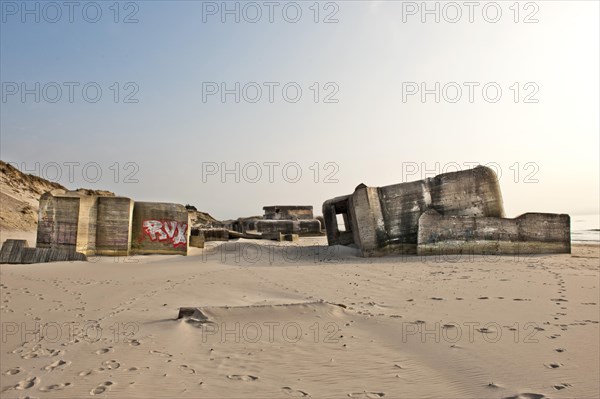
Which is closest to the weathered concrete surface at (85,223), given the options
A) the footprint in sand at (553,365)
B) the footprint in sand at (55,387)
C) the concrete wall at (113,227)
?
the concrete wall at (113,227)

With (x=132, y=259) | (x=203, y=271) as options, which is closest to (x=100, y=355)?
(x=203, y=271)

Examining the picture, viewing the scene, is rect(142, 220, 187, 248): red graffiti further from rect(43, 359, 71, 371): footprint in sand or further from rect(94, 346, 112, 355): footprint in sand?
rect(43, 359, 71, 371): footprint in sand

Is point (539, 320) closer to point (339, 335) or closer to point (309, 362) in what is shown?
point (339, 335)

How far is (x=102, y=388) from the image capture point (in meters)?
2.59

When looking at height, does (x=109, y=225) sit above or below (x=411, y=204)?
below

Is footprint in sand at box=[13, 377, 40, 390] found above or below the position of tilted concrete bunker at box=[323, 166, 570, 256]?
below

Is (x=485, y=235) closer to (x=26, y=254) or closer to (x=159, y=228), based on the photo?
(x=159, y=228)

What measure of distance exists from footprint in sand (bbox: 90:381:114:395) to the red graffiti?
11.3 m

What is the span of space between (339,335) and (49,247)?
11.6 m

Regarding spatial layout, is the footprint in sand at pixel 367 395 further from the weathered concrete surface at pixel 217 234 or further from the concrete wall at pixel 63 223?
the weathered concrete surface at pixel 217 234

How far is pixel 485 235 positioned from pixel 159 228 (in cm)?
1069

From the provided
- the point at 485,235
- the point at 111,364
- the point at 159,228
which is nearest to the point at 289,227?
the point at 159,228

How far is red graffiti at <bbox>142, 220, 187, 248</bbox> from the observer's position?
13.3 metres

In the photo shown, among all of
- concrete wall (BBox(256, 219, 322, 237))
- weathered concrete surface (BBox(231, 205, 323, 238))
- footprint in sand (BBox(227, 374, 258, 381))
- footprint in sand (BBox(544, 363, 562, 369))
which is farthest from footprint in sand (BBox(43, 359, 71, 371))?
concrete wall (BBox(256, 219, 322, 237))
